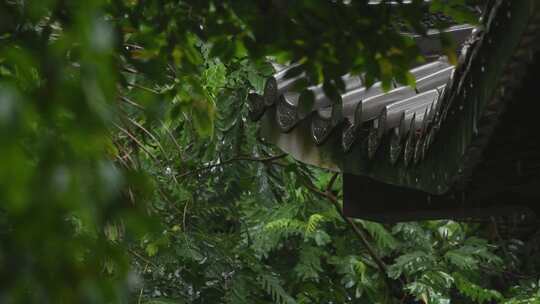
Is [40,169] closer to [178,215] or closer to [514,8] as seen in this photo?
[514,8]

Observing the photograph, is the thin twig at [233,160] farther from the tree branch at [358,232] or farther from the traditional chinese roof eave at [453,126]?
the traditional chinese roof eave at [453,126]

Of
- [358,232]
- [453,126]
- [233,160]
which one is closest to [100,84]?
[453,126]

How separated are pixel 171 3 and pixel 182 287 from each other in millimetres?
3891

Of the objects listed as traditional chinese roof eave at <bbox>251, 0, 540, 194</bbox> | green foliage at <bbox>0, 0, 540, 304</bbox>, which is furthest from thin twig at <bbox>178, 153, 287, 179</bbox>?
traditional chinese roof eave at <bbox>251, 0, 540, 194</bbox>

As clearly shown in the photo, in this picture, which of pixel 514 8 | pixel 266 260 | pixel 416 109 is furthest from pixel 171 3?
pixel 266 260

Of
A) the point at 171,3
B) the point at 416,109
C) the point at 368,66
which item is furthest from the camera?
the point at 416,109

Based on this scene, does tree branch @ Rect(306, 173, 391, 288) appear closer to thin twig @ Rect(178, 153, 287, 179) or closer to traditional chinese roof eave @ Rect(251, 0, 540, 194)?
thin twig @ Rect(178, 153, 287, 179)

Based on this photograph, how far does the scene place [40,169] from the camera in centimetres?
92

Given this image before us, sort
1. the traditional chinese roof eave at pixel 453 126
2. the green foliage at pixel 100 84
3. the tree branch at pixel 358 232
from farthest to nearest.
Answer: the tree branch at pixel 358 232 → the traditional chinese roof eave at pixel 453 126 → the green foliage at pixel 100 84

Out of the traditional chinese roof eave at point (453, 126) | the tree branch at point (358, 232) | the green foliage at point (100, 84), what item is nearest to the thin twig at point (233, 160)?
the tree branch at point (358, 232)

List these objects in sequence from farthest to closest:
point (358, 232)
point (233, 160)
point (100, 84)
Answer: point (358, 232)
point (233, 160)
point (100, 84)

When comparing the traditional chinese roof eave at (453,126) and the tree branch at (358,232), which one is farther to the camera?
the tree branch at (358,232)

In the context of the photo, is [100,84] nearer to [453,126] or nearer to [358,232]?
[453,126]

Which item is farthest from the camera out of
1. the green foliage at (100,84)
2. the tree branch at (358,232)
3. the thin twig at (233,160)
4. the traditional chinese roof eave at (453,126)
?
the tree branch at (358,232)
